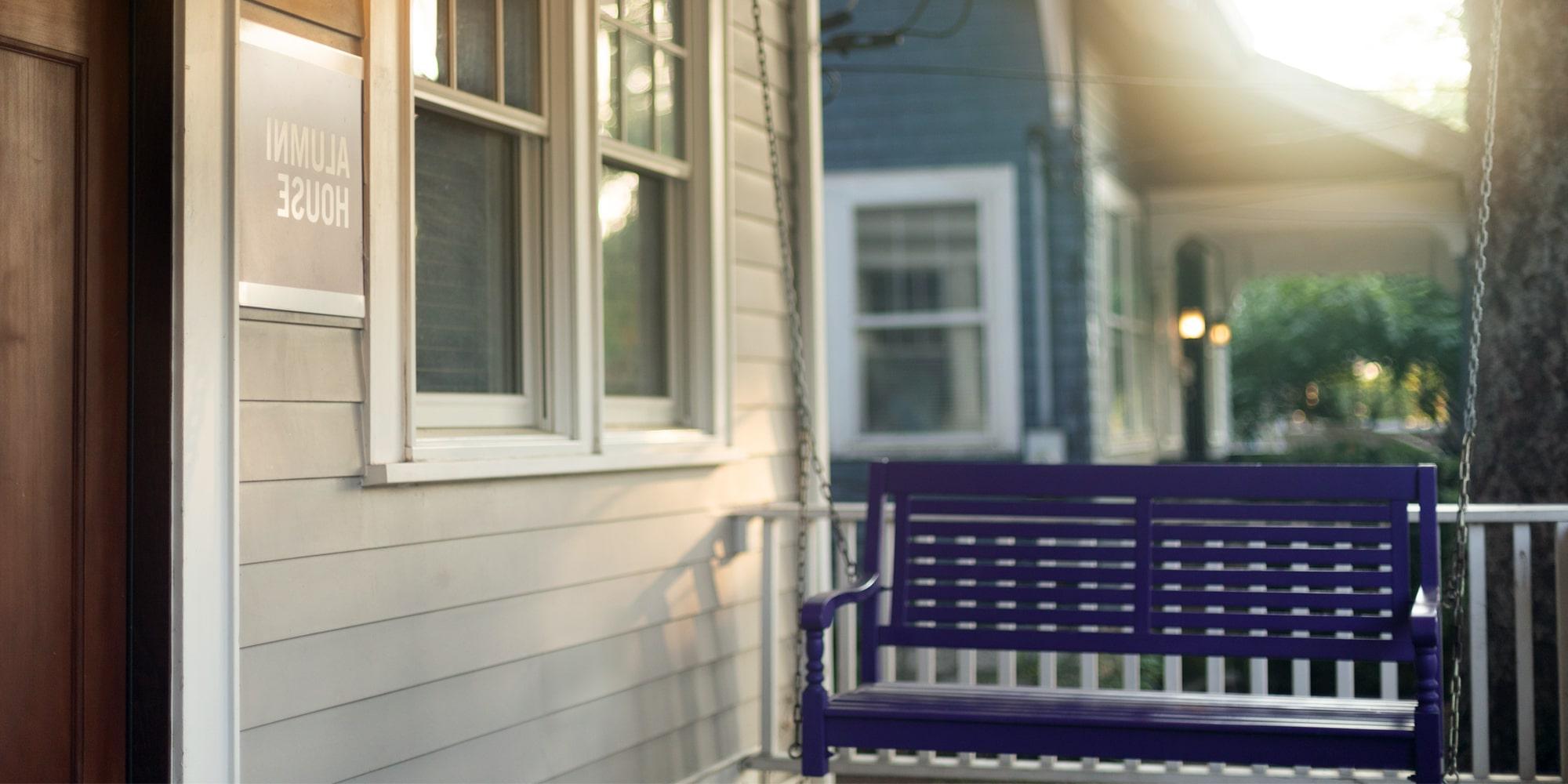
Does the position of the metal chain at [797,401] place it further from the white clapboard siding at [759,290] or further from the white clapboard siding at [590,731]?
the white clapboard siding at [590,731]

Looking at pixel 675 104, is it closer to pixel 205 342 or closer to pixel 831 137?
pixel 205 342

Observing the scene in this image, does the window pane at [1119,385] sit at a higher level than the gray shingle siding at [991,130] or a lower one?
lower

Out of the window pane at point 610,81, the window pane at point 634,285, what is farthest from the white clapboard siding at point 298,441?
the window pane at point 610,81

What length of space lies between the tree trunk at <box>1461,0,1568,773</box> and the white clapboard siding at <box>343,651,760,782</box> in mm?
2429

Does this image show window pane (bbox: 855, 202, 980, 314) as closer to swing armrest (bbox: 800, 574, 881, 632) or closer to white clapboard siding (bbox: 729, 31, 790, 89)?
white clapboard siding (bbox: 729, 31, 790, 89)

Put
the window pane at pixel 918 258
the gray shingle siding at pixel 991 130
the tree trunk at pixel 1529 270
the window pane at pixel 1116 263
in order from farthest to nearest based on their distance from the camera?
the window pane at pixel 1116 263, the window pane at pixel 918 258, the gray shingle siding at pixel 991 130, the tree trunk at pixel 1529 270

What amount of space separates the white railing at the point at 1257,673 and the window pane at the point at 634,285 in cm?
57

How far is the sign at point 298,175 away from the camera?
240 centimetres

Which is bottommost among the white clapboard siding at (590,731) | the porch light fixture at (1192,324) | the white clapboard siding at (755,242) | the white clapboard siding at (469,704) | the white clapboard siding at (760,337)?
the white clapboard siding at (590,731)

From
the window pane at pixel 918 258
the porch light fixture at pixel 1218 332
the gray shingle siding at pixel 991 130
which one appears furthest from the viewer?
the porch light fixture at pixel 1218 332

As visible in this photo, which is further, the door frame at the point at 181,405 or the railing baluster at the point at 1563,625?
the railing baluster at the point at 1563,625

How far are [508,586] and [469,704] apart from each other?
27 cm

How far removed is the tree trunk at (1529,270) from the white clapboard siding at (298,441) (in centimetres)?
359

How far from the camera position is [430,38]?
296 centimetres
